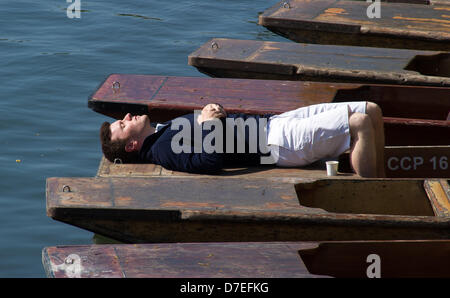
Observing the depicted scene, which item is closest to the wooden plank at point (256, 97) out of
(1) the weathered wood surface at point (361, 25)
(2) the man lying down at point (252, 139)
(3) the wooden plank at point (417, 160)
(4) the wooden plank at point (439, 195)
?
(2) the man lying down at point (252, 139)

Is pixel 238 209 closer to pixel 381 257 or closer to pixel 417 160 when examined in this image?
pixel 381 257

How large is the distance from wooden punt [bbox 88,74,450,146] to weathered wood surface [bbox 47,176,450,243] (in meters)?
1.11

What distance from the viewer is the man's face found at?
6008mm

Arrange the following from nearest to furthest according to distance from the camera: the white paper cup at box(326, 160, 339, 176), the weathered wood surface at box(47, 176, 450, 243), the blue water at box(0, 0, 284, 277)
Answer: the weathered wood surface at box(47, 176, 450, 243)
the white paper cup at box(326, 160, 339, 176)
the blue water at box(0, 0, 284, 277)

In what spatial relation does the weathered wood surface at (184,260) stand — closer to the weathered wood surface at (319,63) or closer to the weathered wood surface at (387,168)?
the weathered wood surface at (387,168)

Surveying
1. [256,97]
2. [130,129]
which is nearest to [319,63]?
[256,97]

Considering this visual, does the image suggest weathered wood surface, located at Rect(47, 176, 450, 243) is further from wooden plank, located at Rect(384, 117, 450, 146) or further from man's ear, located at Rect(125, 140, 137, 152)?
wooden plank, located at Rect(384, 117, 450, 146)

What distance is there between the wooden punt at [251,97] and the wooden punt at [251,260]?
6.39 feet

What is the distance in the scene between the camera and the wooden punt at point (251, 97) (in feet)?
22.3

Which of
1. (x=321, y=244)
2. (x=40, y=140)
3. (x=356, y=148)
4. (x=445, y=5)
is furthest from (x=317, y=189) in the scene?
(x=445, y=5)

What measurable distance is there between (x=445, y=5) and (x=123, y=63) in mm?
3867

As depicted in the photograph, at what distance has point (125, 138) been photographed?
6000mm

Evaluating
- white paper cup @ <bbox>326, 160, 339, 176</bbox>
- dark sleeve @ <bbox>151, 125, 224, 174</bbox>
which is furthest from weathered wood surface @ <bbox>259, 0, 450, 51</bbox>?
dark sleeve @ <bbox>151, 125, 224, 174</bbox>
